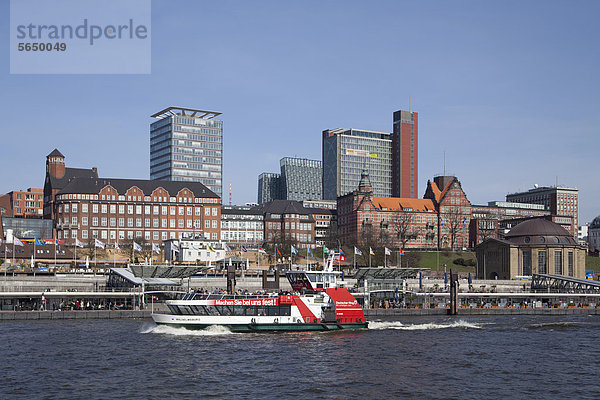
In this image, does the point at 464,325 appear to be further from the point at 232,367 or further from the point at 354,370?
the point at 232,367

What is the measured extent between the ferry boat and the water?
5.39 ft

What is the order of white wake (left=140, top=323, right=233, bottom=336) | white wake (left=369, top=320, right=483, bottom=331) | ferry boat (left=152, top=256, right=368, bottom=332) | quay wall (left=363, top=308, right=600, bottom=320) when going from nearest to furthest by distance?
white wake (left=140, top=323, right=233, bottom=336) → ferry boat (left=152, top=256, right=368, bottom=332) → white wake (left=369, top=320, right=483, bottom=331) → quay wall (left=363, top=308, right=600, bottom=320)

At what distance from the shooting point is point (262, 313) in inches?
3280

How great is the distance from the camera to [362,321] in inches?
3376

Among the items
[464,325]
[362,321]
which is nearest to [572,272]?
[464,325]

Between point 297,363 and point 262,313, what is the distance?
22393 mm

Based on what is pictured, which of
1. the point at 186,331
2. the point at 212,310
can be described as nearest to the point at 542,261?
the point at 212,310

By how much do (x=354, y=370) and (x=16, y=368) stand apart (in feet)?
91.5

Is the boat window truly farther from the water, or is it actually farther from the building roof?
the building roof

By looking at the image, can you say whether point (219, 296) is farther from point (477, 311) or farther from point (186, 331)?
point (477, 311)

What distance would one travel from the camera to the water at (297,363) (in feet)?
165

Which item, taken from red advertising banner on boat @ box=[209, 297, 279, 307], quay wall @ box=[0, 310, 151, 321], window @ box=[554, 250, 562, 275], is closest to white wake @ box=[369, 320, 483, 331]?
red advertising banner on boat @ box=[209, 297, 279, 307]

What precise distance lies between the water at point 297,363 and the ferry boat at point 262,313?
1644 mm

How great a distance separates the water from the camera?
50438 millimetres
